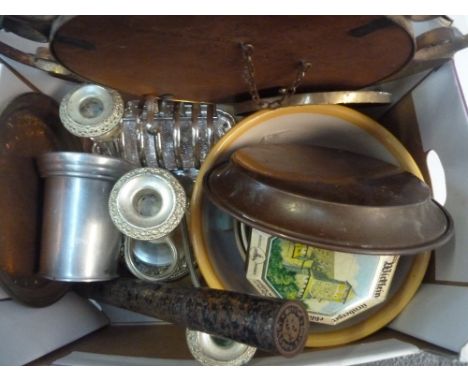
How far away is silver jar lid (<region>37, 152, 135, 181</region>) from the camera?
2.07 feet

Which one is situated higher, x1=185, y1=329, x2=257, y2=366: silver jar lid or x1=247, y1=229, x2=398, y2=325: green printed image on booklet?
x1=247, y1=229, x2=398, y2=325: green printed image on booklet

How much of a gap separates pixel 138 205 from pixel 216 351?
0.24 meters

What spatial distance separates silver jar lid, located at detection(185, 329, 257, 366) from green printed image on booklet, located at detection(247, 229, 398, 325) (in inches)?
3.7

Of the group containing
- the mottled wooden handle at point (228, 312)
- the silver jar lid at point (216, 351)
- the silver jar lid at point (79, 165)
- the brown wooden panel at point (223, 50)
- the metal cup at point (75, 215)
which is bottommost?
the silver jar lid at point (216, 351)

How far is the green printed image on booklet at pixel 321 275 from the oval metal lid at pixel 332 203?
95 millimetres

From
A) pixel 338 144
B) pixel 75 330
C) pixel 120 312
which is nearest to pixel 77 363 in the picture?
pixel 75 330

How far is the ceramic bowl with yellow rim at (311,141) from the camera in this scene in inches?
25.3

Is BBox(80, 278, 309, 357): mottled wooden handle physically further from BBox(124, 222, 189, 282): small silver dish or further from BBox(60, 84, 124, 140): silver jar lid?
BBox(60, 84, 124, 140): silver jar lid

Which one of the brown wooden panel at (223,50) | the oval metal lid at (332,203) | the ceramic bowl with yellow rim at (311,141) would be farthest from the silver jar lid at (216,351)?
the brown wooden panel at (223,50)

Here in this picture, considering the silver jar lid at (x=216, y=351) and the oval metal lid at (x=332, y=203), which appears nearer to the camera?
the oval metal lid at (x=332, y=203)

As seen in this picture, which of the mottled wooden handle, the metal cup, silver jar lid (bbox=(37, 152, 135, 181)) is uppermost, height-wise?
silver jar lid (bbox=(37, 152, 135, 181))

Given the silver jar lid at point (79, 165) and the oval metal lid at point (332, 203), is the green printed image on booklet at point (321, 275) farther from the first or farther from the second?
the silver jar lid at point (79, 165)

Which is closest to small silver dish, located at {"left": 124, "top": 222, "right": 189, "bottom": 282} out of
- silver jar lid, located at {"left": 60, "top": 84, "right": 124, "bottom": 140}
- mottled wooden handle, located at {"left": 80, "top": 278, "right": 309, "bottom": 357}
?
mottled wooden handle, located at {"left": 80, "top": 278, "right": 309, "bottom": 357}

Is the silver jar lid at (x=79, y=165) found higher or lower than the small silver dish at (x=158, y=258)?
higher
